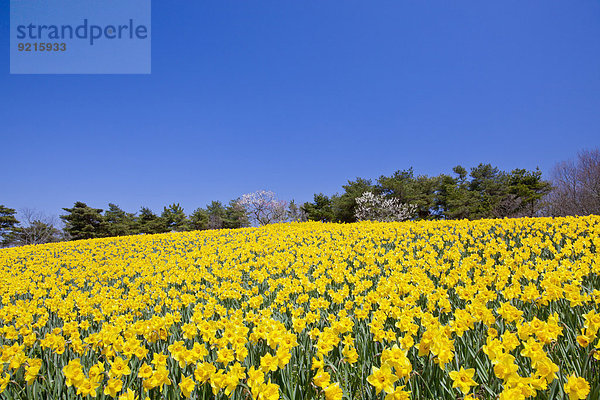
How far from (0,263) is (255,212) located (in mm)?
34994

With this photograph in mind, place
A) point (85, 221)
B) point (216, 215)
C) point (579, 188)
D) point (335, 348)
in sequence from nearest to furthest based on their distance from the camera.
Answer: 1. point (335, 348)
2. point (579, 188)
3. point (85, 221)
4. point (216, 215)

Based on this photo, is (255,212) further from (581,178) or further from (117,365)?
(117,365)

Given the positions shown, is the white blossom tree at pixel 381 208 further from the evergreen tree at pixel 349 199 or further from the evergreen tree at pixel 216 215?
the evergreen tree at pixel 216 215

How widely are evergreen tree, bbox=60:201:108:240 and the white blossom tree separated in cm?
3378

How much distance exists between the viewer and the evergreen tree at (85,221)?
37.8 m

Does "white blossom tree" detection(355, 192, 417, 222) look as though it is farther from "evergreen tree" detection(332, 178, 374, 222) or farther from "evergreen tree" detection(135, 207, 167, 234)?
"evergreen tree" detection(135, 207, 167, 234)

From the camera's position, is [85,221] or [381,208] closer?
[381,208]

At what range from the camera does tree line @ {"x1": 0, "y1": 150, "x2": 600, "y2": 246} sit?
102 feet

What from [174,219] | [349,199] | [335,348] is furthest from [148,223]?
[335,348]

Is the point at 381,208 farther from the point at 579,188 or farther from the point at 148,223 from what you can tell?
the point at 148,223

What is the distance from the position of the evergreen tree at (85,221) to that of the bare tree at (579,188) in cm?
5160

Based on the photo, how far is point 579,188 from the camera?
27.4m

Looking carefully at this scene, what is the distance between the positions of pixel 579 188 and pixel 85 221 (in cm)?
5581

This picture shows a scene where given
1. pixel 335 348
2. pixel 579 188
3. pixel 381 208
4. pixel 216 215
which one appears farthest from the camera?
pixel 216 215
